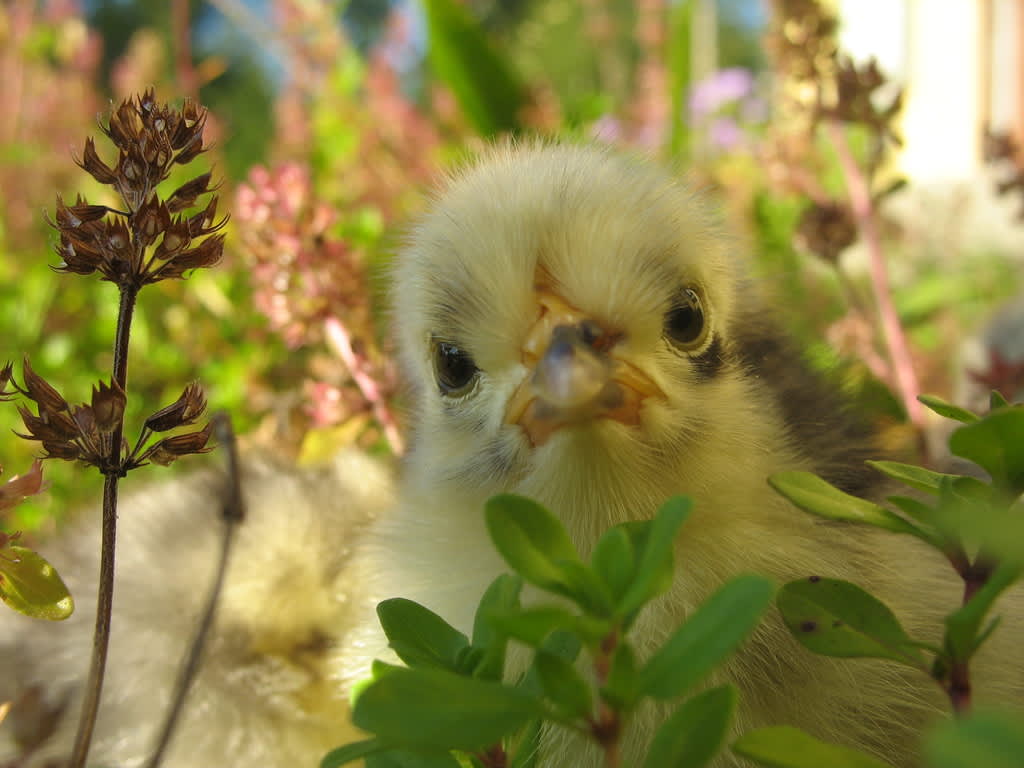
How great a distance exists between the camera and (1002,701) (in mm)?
638

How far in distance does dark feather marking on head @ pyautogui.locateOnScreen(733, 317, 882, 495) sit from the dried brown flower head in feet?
1.73

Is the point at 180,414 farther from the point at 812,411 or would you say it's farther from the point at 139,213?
the point at 812,411

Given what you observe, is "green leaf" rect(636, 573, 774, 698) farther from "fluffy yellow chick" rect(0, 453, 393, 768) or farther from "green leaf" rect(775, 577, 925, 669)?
"fluffy yellow chick" rect(0, 453, 393, 768)

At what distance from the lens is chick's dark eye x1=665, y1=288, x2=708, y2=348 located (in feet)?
2.46

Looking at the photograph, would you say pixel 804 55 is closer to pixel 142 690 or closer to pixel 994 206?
pixel 142 690

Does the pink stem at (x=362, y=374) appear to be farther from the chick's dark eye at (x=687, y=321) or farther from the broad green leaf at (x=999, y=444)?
the broad green leaf at (x=999, y=444)

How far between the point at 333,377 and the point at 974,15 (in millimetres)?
5249

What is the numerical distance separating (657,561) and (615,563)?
0.03 m

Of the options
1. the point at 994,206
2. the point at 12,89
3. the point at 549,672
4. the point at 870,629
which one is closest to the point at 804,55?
the point at 870,629

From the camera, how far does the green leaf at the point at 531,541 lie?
435 millimetres

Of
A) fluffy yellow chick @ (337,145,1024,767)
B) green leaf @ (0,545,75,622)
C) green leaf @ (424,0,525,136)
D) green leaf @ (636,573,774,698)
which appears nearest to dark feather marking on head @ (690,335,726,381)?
fluffy yellow chick @ (337,145,1024,767)

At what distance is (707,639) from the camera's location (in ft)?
1.28

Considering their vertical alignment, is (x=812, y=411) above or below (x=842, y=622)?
above

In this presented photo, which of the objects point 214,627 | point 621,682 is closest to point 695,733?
point 621,682
